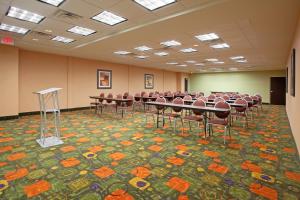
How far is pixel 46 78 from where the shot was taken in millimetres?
8586

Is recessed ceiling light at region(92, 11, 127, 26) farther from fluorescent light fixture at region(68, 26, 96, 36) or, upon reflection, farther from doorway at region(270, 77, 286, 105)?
doorway at region(270, 77, 286, 105)

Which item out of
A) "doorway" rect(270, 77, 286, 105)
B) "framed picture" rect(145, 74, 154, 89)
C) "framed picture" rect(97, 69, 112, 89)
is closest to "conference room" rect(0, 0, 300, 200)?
"framed picture" rect(97, 69, 112, 89)

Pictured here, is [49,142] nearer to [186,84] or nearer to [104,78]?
[104,78]

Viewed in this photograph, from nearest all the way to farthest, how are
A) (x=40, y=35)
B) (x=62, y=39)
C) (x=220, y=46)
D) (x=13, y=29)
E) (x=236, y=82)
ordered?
(x=13, y=29)
(x=40, y=35)
(x=62, y=39)
(x=220, y=46)
(x=236, y=82)

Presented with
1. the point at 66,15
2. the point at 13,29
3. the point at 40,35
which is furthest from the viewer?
the point at 40,35

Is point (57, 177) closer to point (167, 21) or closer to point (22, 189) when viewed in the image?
point (22, 189)

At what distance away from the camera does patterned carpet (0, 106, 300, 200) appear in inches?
87.0

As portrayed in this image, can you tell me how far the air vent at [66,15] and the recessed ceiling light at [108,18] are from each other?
42 cm

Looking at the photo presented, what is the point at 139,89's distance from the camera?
45.1 ft

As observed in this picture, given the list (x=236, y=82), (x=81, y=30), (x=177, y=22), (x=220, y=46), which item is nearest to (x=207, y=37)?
(x=220, y=46)

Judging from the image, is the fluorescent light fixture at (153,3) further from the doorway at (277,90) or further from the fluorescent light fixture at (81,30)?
the doorway at (277,90)

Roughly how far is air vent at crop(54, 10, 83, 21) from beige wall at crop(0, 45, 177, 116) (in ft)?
14.5

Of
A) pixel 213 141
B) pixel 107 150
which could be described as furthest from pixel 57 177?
pixel 213 141

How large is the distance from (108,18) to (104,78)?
7.16m
